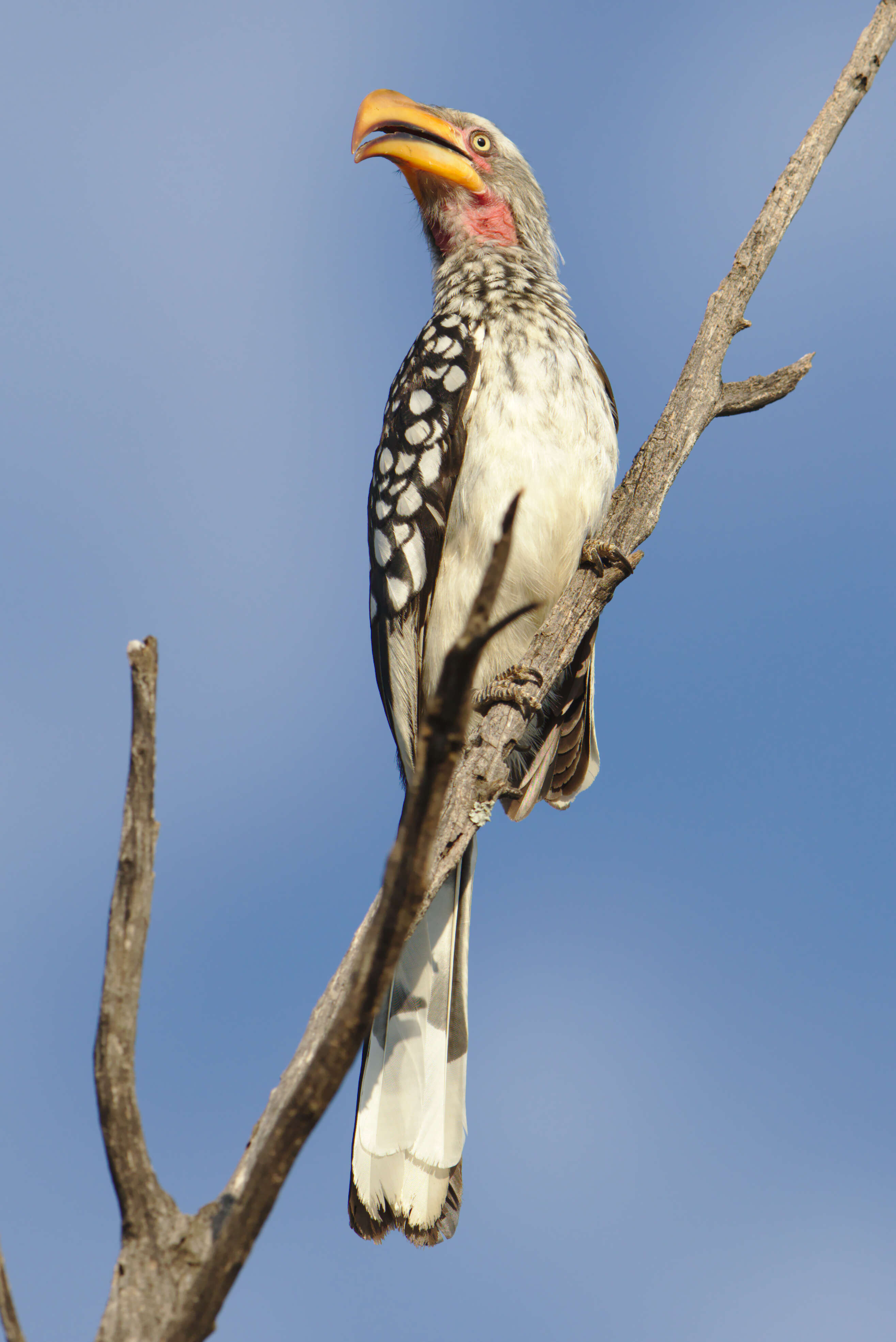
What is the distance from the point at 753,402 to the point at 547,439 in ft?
2.72

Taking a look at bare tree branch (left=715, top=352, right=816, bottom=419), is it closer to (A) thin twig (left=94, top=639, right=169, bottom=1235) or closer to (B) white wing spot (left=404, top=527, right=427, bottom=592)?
(B) white wing spot (left=404, top=527, right=427, bottom=592)

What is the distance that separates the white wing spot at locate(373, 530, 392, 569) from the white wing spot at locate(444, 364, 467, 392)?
62 centimetres

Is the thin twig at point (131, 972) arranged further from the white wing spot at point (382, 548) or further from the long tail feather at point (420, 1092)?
the white wing spot at point (382, 548)

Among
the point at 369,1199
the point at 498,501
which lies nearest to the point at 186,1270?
the point at 369,1199

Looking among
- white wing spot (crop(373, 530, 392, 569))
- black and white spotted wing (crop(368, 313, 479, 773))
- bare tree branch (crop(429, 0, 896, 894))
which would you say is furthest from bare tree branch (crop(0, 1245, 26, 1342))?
white wing spot (crop(373, 530, 392, 569))

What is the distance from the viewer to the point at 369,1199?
2867 millimetres

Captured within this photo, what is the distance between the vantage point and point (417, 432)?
3.87m

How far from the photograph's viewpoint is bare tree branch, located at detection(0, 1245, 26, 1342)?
1650 mm

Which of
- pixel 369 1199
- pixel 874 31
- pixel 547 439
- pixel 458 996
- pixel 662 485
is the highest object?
pixel 874 31

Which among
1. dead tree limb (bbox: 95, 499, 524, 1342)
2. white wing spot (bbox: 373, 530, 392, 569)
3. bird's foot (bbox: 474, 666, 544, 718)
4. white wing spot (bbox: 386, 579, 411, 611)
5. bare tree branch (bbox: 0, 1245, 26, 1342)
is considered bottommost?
bare tree branch (bbox: 0, 1245, 26, 1342)

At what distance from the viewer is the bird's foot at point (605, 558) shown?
3328 millimetres

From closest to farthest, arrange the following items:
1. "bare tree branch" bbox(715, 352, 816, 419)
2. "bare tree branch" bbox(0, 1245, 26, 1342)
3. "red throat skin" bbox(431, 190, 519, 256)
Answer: "bare tree branch" bbox(0, 1245, 26, 1342) → "bare tree branch" bbox(715, 352, 816, 419) → "red throat skin" bbox(431, 190, 519, 256)

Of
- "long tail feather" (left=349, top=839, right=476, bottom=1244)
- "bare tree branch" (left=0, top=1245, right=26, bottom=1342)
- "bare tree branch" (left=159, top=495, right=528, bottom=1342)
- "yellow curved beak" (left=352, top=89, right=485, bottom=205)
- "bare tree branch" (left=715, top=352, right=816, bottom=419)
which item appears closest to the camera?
"bare tree branch" (left=159, top=495, right=528, bottom=1342)

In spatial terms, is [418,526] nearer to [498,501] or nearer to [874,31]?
[498,501]
